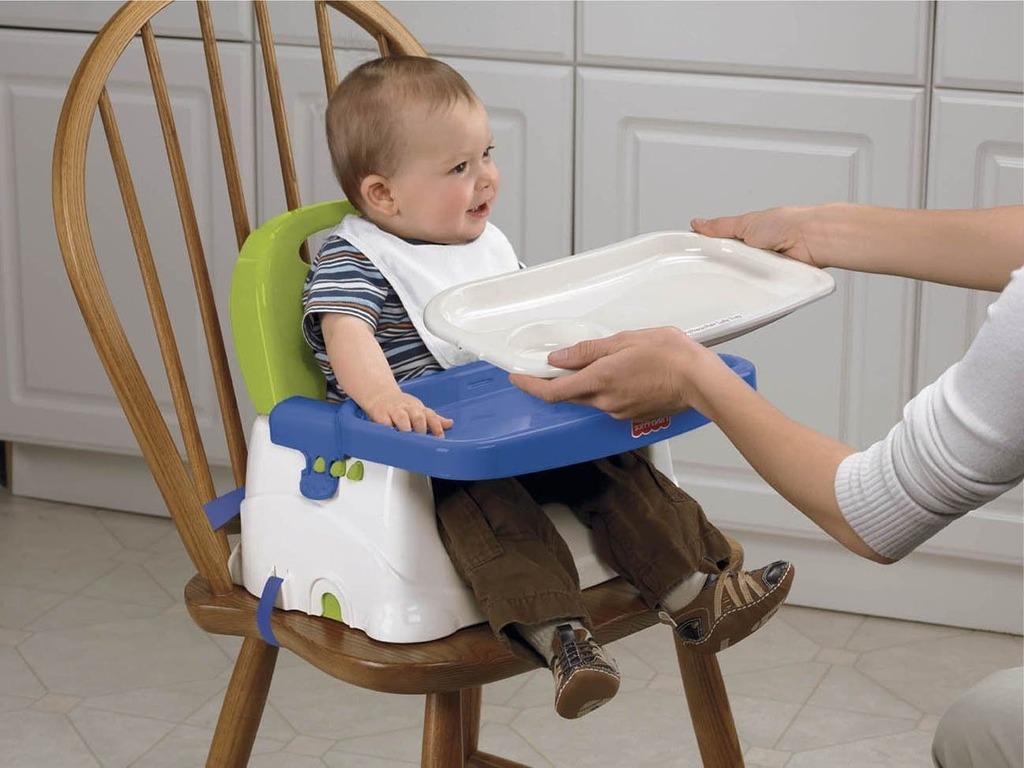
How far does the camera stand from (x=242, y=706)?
1.33 meters

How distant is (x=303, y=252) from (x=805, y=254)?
465 mm

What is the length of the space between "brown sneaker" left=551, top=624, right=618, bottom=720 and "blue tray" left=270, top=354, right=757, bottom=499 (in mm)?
136

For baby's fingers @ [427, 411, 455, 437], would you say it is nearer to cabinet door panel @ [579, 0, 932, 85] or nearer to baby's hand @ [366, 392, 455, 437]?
baby's hand @ [366, 392, 455, 437]

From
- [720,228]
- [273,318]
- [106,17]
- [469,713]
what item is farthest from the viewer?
[106,17]

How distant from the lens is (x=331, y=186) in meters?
2.13

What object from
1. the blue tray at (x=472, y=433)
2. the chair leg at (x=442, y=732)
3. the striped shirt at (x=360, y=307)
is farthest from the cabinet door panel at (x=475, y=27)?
the chair leg at (x=442, y=732)

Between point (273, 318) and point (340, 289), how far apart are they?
0.07 m

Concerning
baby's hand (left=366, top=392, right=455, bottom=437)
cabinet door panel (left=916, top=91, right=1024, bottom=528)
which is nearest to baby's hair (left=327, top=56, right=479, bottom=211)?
baby's hand (left=366, top=392, right=455, bottom=437)

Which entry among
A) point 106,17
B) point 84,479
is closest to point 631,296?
point 106,17

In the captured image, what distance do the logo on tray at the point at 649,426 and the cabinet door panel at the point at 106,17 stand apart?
118 centimetres

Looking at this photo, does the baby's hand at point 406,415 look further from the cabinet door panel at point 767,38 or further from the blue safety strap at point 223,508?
the cabinet door panel at point 767,38

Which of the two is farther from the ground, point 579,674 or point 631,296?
point 631,296

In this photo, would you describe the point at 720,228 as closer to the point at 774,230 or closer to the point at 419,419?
the point at 774,230

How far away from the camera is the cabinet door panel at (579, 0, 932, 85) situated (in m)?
Result: 1.87
